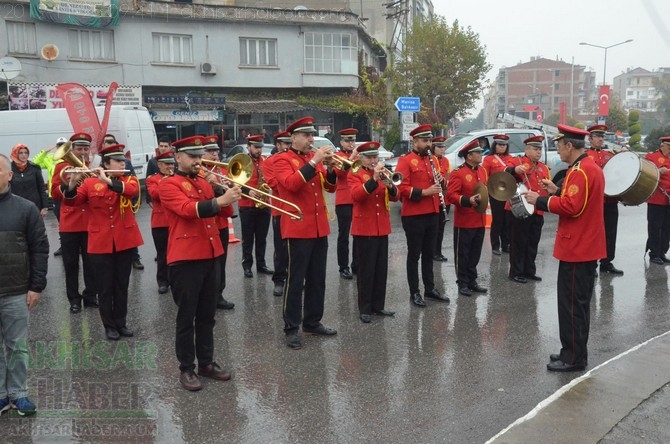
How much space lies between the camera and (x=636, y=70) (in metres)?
145

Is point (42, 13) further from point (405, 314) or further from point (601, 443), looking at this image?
point (601, 443)

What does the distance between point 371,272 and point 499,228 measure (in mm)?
4461

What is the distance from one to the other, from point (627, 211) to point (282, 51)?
75.3 feet

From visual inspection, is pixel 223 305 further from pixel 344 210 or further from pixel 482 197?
pixel 482 197

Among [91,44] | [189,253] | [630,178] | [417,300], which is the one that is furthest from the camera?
[91,44]

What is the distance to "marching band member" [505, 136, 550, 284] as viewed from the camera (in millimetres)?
8930

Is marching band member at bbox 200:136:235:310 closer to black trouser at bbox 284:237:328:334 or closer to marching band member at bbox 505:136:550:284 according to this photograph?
black trouser at bbox 284:237:328:334

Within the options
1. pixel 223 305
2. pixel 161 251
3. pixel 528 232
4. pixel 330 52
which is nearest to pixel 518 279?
pixel 528 232

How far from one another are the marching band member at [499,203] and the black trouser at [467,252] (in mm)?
1475

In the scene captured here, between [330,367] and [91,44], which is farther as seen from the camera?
[91,44]

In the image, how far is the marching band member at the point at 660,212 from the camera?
9547 millimetres

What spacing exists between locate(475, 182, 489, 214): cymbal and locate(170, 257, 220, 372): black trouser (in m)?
3.80

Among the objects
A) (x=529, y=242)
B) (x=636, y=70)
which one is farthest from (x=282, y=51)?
(x=636, y=70)

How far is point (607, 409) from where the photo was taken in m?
4.51
